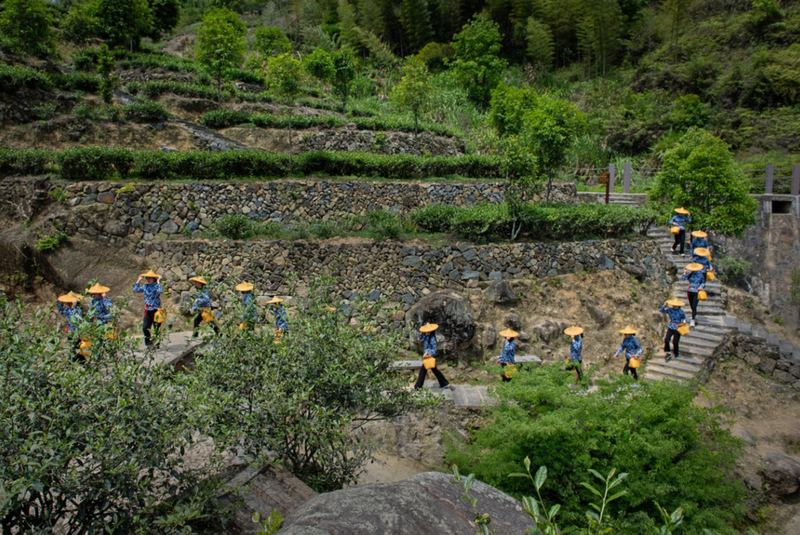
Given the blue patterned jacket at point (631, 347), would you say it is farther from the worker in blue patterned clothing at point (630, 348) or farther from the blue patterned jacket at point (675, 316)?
the blue patterned jacket at point (675, 316)

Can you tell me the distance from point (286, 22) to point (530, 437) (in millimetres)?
47497

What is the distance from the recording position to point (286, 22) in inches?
1767

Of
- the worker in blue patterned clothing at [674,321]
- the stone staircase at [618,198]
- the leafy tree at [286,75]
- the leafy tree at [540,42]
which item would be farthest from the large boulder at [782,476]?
the leafy tree at [540,42]

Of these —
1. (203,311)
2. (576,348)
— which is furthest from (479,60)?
(203,311)

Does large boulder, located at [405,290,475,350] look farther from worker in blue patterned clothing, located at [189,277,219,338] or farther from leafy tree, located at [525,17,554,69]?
leafy tree, located at [525,17,554,69]

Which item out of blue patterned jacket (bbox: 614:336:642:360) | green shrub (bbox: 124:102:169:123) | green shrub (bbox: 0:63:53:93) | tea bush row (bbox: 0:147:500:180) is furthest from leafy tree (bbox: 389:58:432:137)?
green shrub (bbox: 0:63:53:93)

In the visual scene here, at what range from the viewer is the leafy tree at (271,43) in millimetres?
29609

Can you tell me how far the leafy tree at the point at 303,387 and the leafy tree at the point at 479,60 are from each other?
24.7 metres

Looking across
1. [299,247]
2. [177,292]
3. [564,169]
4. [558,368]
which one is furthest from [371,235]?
[564,169]

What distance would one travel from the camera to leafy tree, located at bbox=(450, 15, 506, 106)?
89.5 ft

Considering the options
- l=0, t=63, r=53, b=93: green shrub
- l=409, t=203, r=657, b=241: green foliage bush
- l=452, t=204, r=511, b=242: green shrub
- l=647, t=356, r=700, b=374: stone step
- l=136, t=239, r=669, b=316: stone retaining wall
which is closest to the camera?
l=647, t=356, r=700, b=374: stone step

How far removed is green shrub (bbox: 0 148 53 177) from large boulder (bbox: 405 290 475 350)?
10919 millimetres

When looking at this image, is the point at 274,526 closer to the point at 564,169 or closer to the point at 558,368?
the point at 558,368

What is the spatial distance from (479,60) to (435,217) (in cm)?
1818
